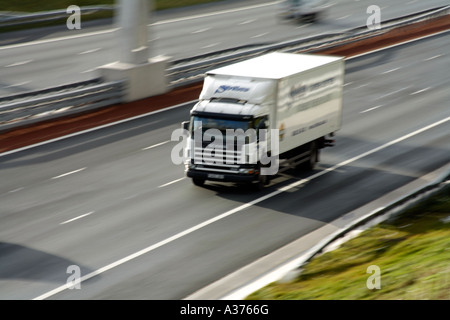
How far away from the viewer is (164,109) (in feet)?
109

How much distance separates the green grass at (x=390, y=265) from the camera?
44.7ft

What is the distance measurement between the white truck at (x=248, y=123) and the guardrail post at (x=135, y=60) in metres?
10.3

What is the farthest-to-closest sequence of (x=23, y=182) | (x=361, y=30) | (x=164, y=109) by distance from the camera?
(x=361, y=30)
(x=164, y=109)
(x=23, y=182)

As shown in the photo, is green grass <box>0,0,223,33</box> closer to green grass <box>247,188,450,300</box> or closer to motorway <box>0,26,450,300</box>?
motorway <box>0,26,450,300</box>

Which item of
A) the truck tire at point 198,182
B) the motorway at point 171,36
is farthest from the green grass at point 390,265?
the motorway at point 171,36

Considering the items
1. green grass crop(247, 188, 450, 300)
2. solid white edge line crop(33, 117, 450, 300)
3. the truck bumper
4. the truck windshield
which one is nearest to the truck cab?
solid white edge line crop(33, 117, 450, 300)

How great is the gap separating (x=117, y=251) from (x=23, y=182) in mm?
6421

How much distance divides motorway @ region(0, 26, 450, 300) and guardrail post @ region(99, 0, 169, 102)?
2114 millimetres

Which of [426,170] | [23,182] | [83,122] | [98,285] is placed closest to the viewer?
[98,285]

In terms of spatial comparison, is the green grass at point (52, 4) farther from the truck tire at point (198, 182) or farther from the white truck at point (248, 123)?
the truck tire at point (198, 182)

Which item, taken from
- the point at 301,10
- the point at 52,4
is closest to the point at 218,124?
the point at 301,10

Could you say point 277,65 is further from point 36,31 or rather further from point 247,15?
point 247,15

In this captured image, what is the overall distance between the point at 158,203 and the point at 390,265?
8422 millimetres
